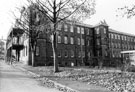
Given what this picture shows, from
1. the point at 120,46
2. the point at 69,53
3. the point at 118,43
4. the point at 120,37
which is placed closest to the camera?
the point at 69,53

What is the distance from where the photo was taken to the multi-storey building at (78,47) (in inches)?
1451

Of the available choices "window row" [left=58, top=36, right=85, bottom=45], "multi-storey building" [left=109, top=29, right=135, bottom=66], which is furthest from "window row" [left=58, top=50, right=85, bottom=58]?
"multi-storey building" [left=109, top=29, right=135, bottom=66]

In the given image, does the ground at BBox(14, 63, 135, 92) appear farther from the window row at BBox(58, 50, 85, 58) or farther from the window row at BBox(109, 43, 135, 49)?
the window row at BBox(109, 43, 135, 49)

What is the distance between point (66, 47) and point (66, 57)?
2.59 m

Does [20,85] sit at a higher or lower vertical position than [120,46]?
lower

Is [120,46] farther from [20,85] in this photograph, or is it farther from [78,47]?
[20,85]

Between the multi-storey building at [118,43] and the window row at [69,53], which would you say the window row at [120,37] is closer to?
the multi-storey building at [118,43]

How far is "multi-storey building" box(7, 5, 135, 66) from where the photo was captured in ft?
121

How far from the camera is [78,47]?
43.9m

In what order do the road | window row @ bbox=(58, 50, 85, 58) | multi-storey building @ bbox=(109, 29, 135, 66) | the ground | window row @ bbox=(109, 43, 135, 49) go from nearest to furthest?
the ground → the road → window row @ bbox=(58, 50, 85, 58) → multi-storey building @ bbox=(109, 29, 135, 66) → window row @ bbox=(109, 43, 135, 49)

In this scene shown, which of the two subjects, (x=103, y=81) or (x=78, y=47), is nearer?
(x=103, y=81)

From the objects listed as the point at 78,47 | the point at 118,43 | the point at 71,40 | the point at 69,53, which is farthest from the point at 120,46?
the point at 69,53

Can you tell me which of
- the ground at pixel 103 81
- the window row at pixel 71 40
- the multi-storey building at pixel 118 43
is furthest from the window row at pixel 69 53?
the ground at pixel 103 81

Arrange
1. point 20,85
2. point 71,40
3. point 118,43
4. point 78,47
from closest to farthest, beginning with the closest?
1. point 20,85
2. point 71,40
3. point 78,47
4. point 118,43
